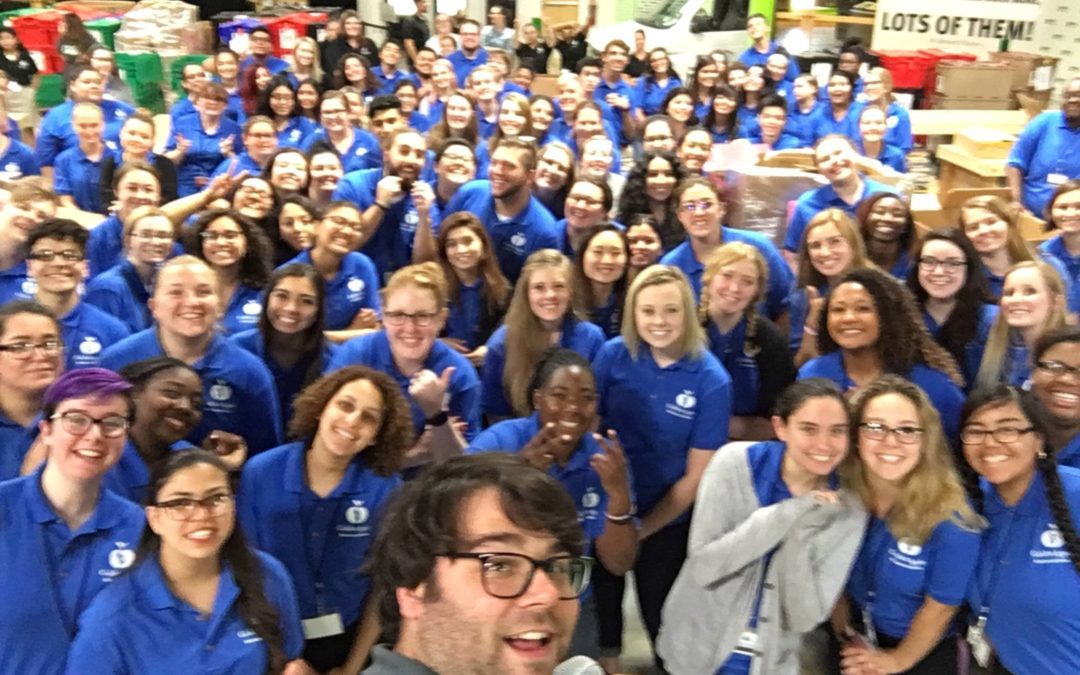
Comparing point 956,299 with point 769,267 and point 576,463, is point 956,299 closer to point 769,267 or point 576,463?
point 769,267

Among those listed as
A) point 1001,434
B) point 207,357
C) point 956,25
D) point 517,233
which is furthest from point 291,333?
point 956,25

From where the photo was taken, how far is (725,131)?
7.24 meters

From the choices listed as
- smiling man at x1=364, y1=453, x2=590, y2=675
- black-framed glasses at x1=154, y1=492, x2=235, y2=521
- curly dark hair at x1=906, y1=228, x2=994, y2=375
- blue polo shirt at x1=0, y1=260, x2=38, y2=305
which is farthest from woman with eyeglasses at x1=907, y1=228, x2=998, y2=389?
blue polo shirt at x1=0, y1=260, x2=38, y2=305

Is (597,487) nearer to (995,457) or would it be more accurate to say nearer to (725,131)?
(995,457)

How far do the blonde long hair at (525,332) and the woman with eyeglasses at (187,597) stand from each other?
129 centimetres

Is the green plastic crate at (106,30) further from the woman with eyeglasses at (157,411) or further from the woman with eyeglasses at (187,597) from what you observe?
the woman with eyeglasses at (187,597)

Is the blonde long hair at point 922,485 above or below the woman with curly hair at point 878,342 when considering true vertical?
below

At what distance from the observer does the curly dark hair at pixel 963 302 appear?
11.2 feet

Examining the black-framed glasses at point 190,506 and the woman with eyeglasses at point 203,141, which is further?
the woman with eyeglasses at point 203,141

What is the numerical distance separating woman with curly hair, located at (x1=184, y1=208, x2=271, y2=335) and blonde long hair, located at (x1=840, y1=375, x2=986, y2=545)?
224cm

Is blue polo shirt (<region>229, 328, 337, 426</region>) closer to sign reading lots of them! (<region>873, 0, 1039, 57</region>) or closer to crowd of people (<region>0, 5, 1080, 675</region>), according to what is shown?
crowd of people (<region>0, 5, 1080, 675</region>)

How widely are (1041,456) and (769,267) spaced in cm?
155

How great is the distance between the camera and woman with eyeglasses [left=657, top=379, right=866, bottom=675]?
7.79 feet

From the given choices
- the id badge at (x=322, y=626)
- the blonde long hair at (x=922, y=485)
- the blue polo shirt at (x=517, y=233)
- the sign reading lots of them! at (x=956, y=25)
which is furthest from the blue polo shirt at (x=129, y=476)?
the sign reading lots of them! at (x=956, y=25)
